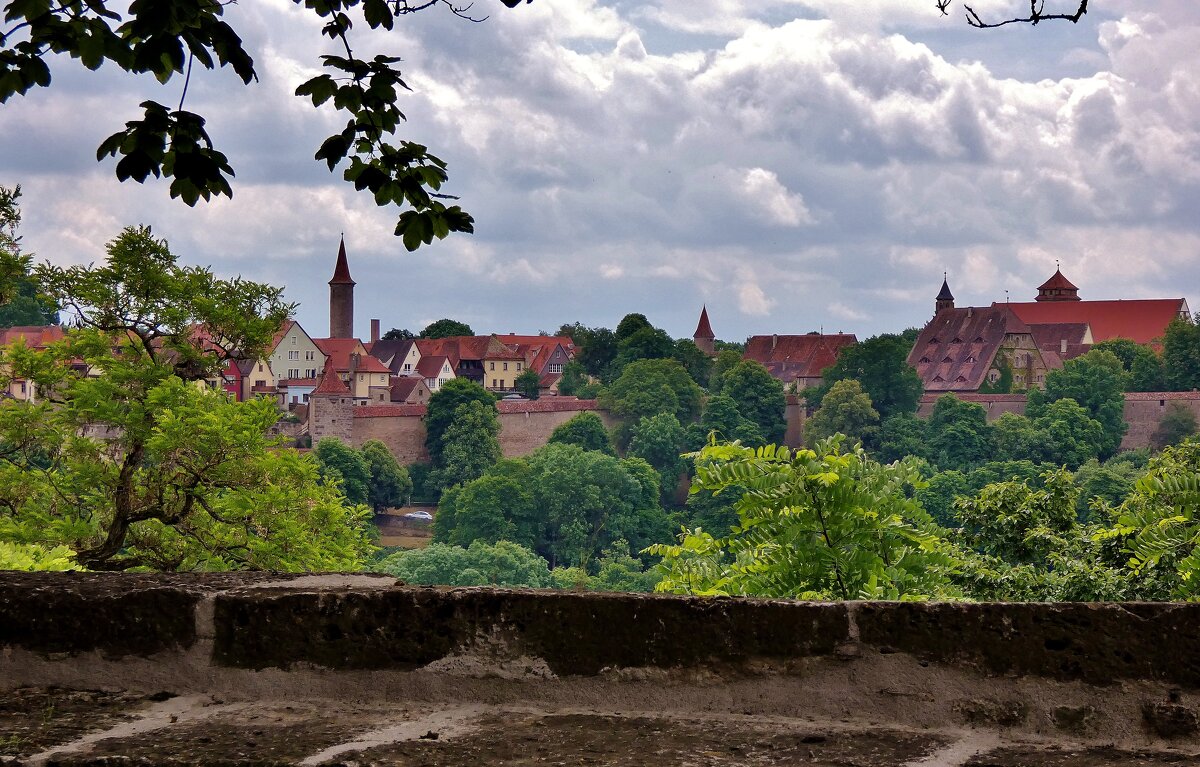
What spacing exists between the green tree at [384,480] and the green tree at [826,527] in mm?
74256

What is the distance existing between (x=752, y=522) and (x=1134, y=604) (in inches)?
157

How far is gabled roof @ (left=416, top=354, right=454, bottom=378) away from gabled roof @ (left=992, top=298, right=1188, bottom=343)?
4705 centimetres

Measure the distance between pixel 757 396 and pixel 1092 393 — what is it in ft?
74.3

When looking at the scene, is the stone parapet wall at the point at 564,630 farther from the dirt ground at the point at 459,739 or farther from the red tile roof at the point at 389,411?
the red tile roof at the point at 389,411

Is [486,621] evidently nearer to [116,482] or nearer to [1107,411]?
[116,482]

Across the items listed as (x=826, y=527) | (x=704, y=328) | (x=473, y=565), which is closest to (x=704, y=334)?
(x=704, y=328)

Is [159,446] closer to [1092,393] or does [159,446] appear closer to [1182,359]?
[1092,393]

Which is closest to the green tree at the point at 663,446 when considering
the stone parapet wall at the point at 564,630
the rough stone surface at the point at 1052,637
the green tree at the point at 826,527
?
the green tree at the point at 826,527

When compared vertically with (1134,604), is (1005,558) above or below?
below

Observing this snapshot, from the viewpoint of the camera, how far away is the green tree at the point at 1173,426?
3644 inches

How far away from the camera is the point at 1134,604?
272 centimetres

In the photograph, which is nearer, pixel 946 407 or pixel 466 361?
pixel 946 407

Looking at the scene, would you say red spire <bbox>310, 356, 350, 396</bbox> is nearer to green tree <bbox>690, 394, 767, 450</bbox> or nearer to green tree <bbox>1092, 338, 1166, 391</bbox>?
green tree <bbox>690, 394, 767, 450</bbox>

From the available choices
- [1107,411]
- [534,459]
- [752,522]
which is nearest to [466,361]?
[534,459]
